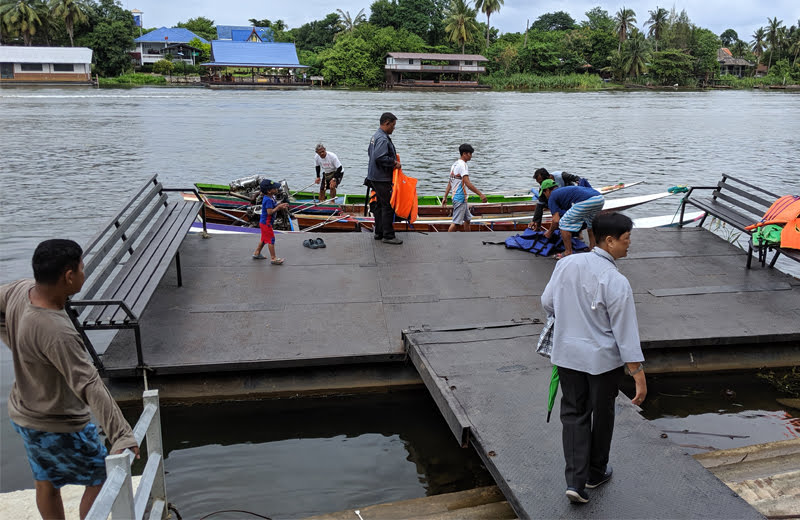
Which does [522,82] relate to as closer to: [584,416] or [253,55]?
[253,55]

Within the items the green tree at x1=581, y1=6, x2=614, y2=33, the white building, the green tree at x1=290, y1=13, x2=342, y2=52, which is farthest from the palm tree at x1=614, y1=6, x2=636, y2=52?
the white building

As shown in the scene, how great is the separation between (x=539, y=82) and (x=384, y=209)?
80.7 metres

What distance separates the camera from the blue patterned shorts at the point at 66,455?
3.35 metres

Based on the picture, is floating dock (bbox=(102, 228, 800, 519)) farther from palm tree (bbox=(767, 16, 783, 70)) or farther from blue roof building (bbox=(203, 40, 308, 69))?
palm tree (bbox=(767, 16, 783, 70))

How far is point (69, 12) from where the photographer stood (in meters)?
78.2

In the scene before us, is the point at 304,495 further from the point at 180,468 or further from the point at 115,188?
the point at 115,188

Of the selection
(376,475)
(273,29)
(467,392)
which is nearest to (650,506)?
(467,392)

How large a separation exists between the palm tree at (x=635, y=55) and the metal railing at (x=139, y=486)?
95458 mm

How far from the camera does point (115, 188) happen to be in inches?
840

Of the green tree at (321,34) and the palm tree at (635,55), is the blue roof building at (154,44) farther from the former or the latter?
the palm tree at (635,55)

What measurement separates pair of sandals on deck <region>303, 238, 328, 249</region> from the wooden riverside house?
72396mm

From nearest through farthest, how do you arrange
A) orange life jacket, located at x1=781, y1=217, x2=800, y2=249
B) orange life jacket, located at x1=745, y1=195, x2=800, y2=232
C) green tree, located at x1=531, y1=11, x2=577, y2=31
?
orange life jacket, located at x1=781, y1=217, x2=800, y2=249, orange life jacket, located at x1=745, y1=195, x2=800, y2=232, green tree, located at x1=531, y1=11, x2=577, y2=31

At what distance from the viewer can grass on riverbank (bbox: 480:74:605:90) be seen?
83.8 m

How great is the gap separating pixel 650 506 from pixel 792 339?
403 cm
